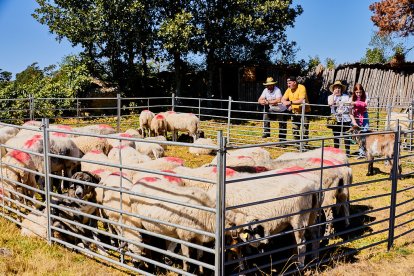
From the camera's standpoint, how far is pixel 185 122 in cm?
1478

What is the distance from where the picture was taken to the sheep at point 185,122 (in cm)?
1473

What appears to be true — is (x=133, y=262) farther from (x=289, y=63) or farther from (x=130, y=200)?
(x=289, y=63)

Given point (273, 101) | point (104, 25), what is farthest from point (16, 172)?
point (104, 25)

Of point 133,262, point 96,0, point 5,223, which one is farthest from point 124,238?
point 96,0

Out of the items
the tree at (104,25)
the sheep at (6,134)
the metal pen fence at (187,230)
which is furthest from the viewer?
the tree at (104,25)

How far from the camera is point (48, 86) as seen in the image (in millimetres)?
21391

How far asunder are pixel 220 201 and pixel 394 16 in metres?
22.1

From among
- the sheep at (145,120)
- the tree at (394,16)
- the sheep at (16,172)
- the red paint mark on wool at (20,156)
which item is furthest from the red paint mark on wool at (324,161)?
the tree at (394,16)

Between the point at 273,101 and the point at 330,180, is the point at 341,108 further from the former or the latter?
the point at 330,180

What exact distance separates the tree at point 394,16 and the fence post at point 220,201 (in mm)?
21255

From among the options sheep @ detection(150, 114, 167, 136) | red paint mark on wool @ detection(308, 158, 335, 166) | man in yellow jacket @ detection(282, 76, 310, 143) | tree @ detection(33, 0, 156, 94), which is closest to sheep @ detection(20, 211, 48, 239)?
red paint mark on wool @ detection(308, 158, 335, 166)

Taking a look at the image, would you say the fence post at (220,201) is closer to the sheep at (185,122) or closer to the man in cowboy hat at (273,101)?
the man in cowboy hat at (273,101)

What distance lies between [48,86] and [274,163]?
17.2m

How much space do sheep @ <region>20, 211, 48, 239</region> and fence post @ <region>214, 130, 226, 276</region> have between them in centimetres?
309
